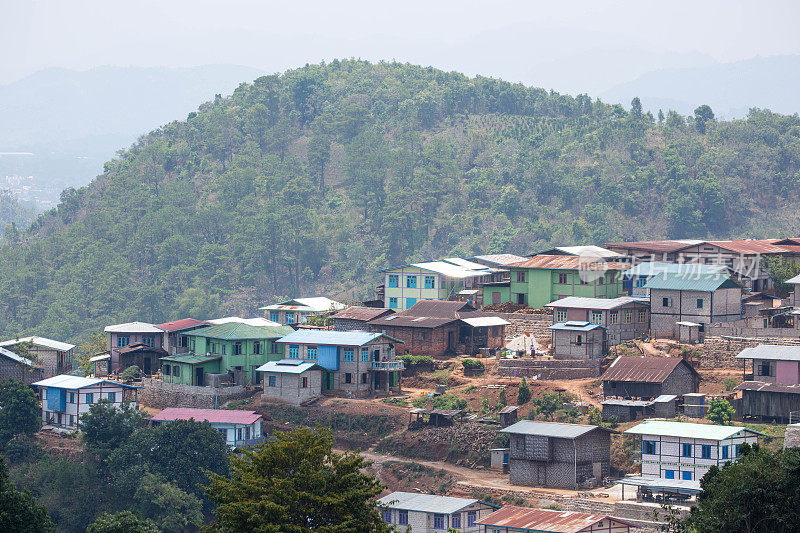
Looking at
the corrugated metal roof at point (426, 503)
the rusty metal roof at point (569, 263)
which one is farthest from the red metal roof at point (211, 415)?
the rusty metal roof at point (569, 263)

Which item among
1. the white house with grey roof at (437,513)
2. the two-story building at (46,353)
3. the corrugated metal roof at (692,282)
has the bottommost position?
the white house with grey roof at (437,513)

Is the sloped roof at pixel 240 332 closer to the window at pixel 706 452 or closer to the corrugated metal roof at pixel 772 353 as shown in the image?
the corrugated metal roof at pixel 772 353

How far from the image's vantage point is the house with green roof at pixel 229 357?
5112 centimetres

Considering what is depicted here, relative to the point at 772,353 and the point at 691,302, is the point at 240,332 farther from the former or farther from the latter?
the point at 772,353

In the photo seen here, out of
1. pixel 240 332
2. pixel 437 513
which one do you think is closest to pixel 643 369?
pixel 437 513

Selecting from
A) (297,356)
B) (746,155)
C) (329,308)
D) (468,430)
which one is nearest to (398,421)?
(468,430)

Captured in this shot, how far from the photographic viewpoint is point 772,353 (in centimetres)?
4241

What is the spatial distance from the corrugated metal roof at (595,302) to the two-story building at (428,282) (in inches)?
363

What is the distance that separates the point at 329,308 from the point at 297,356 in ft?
41.2

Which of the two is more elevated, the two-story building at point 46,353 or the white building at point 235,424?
the two-story building at point 46,353

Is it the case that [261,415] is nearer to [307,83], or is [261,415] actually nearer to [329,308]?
[329,308]

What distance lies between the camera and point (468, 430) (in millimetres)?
43188

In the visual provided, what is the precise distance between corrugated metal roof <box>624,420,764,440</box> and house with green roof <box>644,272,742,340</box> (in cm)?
1010

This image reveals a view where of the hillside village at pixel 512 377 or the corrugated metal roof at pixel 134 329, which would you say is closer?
the hillside village at pixel 512 377
